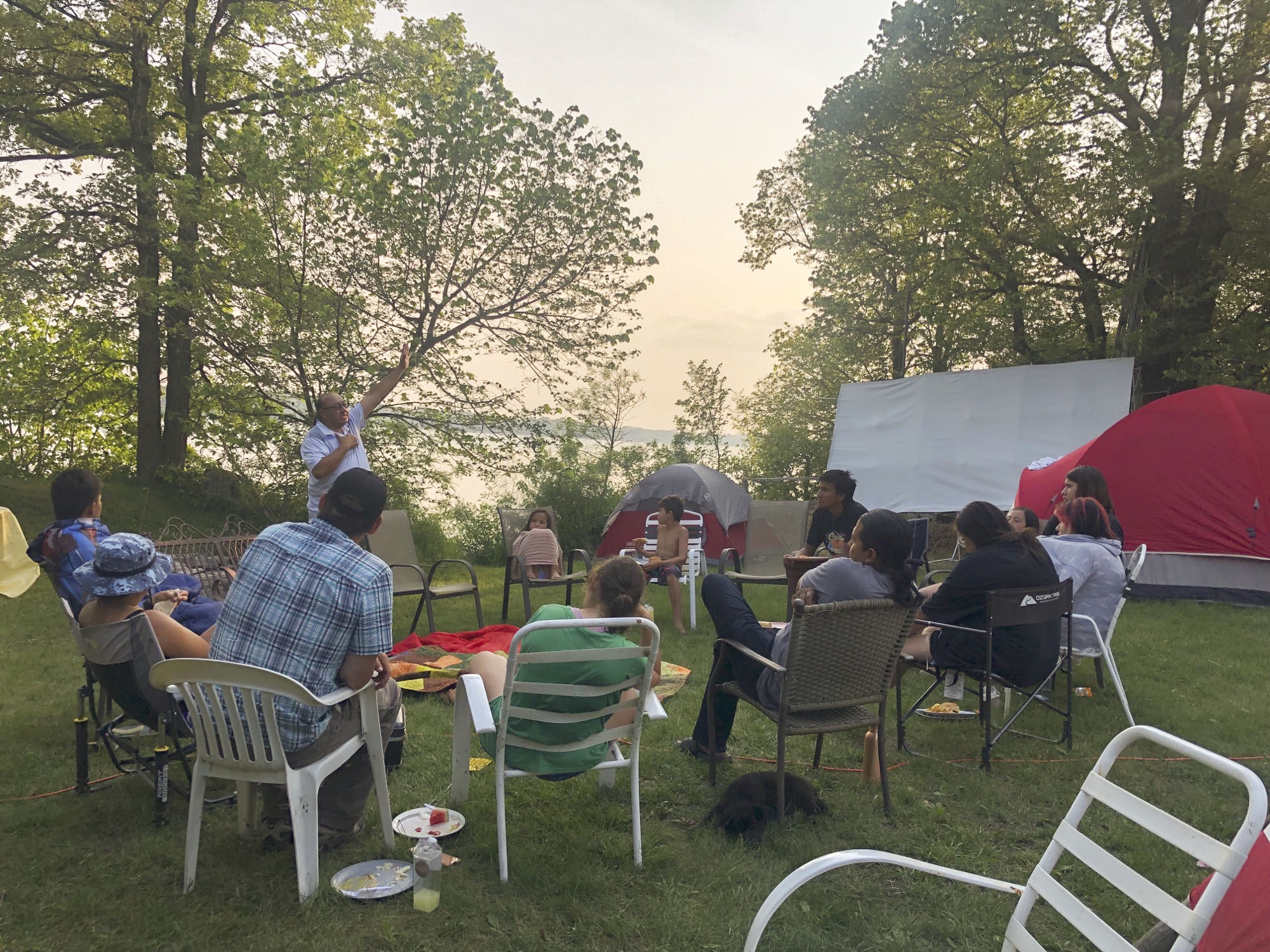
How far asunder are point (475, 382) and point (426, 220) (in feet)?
6.49

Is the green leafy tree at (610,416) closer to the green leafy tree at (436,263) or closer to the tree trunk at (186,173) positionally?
the green leafy tree at (436,263)

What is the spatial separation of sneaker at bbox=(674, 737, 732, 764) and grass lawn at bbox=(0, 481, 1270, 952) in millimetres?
55

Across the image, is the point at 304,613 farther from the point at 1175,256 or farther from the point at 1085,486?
the point at 1175,256

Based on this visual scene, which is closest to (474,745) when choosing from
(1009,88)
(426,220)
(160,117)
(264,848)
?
(264,848)

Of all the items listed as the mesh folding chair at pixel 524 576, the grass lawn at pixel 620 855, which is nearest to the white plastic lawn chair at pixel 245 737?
the grass lawn at pixel 620 855

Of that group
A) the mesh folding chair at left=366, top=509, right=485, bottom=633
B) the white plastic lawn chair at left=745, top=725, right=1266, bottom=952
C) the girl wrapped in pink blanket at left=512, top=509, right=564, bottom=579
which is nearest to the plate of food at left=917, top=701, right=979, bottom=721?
the white plastic lawn chair at left=745, top=725, right=1266, bottom=952

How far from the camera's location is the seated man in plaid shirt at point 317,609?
237 centimetres

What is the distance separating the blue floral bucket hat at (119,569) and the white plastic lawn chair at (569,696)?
119 cm

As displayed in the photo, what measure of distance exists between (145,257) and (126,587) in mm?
8256

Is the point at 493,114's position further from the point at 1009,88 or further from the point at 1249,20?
the point at 1249,20

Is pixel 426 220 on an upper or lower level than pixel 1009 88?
lower

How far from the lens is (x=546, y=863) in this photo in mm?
2580

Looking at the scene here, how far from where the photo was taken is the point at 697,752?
355 cm

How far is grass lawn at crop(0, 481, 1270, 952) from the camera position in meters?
2.22
